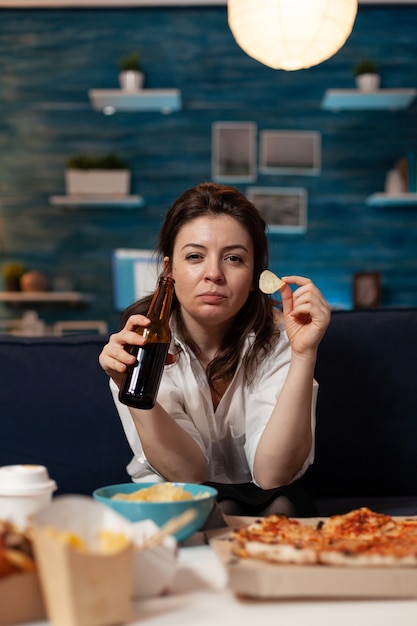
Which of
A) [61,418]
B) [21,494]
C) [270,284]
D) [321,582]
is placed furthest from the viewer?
[61,418]

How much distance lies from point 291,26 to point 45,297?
9.00 feet

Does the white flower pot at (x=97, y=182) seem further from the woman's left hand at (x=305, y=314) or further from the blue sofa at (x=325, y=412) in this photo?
the woman's left hand at (x=305, y=314)

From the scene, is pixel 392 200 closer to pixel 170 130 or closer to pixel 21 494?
pixel 170 130

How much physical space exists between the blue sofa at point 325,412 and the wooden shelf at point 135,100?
3248 millimetres

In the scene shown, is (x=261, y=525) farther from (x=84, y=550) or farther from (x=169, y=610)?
(x=84, y=550)

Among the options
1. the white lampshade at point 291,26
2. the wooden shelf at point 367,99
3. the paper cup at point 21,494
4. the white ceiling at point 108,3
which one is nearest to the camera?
the paper cup at point 21,494

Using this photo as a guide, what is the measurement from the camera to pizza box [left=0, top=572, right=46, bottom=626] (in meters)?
0.73

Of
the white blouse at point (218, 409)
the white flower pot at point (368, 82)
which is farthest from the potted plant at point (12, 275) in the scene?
the white blouse at point (218, 409)

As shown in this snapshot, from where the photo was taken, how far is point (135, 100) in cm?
504

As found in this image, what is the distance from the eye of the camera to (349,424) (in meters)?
2.02

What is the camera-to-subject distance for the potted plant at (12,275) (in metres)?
5.07

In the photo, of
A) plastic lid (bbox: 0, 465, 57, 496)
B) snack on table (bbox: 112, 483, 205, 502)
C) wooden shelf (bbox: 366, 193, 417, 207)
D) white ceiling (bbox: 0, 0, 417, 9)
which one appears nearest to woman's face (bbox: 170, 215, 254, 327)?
snack on table (bbox: 112, 483, 205, 502)

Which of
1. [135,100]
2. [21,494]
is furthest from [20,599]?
[135,100]

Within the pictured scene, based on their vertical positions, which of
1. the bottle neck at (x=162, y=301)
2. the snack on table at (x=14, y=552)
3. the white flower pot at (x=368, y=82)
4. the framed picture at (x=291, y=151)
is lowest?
the snack on table at (x=14, y=552)
